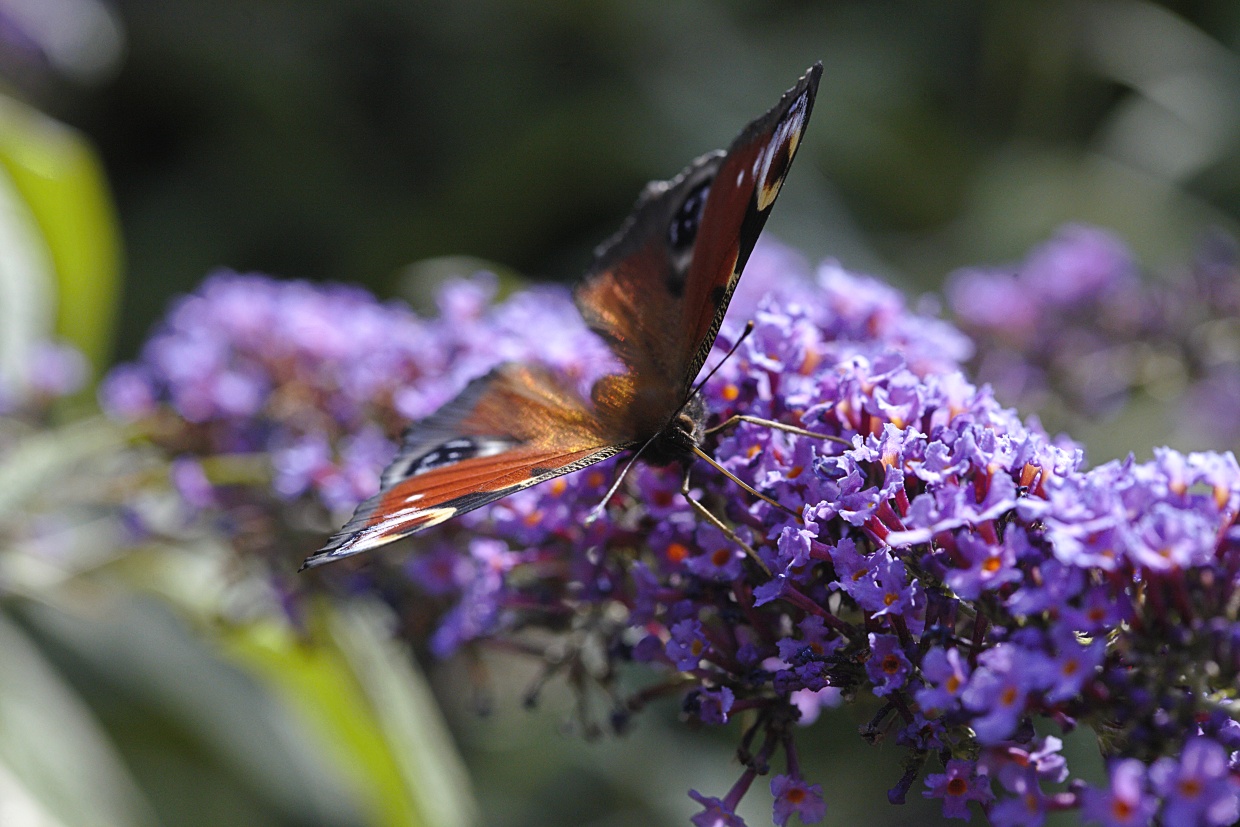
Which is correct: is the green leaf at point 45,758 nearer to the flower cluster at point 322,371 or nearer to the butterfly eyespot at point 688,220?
the flower cluster at point 322,371

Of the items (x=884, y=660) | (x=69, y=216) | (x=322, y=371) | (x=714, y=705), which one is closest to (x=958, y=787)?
(x=884, y=660)

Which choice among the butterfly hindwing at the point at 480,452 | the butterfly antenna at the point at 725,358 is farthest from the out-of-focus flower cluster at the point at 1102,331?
the butterfly hindwing at the point at 480,452

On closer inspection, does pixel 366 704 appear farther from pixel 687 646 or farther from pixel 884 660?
pixel 884 660

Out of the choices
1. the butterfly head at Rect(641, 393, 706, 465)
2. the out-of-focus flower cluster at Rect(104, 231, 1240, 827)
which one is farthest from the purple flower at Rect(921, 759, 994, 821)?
the butterfly head at Rect(641, 393, 706, 465)

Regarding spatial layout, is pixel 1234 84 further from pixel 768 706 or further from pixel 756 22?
pixel 768 706

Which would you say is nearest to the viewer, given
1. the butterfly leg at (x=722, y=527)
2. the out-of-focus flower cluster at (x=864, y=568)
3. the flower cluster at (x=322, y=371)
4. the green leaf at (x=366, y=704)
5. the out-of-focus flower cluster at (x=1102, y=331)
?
the out-of-focus flower cluster at (x=864, y=568)

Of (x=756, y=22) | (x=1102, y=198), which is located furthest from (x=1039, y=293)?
(x=756, y=22)
